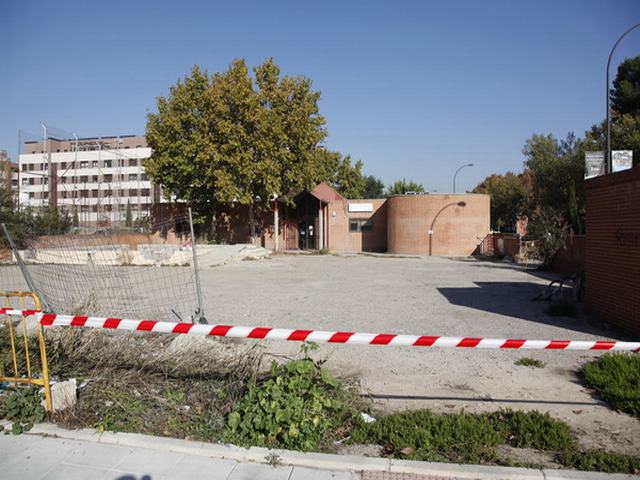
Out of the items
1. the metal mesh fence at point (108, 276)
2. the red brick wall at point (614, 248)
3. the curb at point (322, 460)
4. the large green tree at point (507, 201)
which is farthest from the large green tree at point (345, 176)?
the curb at point (322, 460)

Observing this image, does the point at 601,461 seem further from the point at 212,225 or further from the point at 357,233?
the point at 357,233

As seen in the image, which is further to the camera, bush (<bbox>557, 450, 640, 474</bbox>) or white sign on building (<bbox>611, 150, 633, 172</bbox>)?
white sign on building (<bbox>611, 150, 633, 172</bbox>)

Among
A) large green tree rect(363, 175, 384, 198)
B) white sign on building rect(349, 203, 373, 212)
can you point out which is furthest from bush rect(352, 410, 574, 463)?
large green tree rect(363, 175, 384, 198)

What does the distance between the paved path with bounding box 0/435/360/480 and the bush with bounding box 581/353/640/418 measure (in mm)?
3175

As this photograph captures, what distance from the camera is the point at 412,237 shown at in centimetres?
3459

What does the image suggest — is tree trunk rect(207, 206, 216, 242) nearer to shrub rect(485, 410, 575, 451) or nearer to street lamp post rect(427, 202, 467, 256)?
street lamp post rect(427, 202, 467, 256)

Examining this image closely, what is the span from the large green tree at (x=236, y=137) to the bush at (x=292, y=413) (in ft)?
85.7

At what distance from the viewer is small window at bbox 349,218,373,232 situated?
38.8 metres

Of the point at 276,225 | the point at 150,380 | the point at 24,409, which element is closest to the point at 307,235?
the point at 276,225

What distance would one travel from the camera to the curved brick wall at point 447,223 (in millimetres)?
33781

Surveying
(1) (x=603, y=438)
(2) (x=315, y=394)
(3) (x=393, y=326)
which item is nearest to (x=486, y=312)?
(3) (x=393, y=326)

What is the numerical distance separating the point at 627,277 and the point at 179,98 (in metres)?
28.4

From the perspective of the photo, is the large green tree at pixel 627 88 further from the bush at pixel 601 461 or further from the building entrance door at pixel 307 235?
the bush at pixel 601 461

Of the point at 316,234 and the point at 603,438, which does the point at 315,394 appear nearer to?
the point at 603,438
